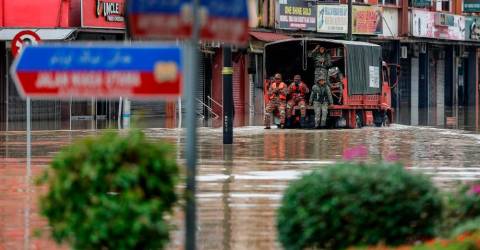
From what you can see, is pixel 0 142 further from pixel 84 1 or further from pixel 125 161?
pixel 125 161

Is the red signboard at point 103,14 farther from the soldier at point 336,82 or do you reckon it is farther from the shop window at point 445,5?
the shop window at point 445,5

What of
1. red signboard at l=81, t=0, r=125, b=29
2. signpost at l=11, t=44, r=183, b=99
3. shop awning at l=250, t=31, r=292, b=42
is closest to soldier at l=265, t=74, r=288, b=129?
red signboard at l=81, t=0, r=125, b=29

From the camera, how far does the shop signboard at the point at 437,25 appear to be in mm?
63500

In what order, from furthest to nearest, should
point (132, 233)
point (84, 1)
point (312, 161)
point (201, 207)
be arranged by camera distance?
1. point (84, 1)
2. point (312, 161)
3. point (201, 207)
4. point (132, 233)

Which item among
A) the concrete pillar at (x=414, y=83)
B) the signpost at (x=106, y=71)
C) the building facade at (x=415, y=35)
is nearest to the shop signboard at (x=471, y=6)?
the building facade at (x=415, y=35)

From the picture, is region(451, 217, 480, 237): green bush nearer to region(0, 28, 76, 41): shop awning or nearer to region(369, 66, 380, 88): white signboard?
region(369, 66, 380, 88): white signboard

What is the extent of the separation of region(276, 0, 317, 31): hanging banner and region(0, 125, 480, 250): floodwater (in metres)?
18.5

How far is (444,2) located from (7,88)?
33.1 meters

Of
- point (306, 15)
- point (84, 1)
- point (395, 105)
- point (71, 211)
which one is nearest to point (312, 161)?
point (71, 211)

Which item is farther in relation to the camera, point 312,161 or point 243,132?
point 243,132

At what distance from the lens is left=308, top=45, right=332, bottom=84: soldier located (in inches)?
1478

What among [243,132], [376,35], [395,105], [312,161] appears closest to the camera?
[312,161]

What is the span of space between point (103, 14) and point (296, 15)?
43.0 feet

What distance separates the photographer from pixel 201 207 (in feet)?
47.9
